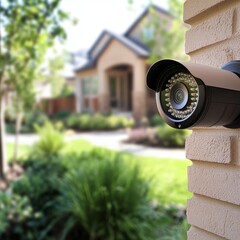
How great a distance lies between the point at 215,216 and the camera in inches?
41.1

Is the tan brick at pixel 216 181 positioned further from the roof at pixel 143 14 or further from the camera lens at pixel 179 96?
the roof at pixel 143 14

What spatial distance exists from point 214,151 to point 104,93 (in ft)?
60.9

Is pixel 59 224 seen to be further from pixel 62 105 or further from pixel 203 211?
pixel 62 105

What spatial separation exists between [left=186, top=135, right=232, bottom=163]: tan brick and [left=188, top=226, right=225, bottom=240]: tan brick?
26 cm

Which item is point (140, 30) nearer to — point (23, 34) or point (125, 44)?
point (125, 44)

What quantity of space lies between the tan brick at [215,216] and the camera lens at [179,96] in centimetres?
38

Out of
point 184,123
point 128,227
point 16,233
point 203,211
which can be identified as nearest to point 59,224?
point 16,233

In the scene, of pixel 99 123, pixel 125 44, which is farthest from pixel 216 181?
pixel 125 44

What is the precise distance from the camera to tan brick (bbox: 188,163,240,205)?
38.0 inches

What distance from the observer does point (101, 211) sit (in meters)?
3.49

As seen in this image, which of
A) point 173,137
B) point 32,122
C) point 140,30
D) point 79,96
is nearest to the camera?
point 173,137

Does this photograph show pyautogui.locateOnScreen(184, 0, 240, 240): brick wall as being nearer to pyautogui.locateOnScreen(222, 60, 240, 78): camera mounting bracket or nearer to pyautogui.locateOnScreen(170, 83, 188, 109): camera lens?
pyautogui.locateOnScreen(222, 60, 240, 78): camera mounting bracket

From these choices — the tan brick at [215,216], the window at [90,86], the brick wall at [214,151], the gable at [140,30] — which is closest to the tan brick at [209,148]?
the brick wall at [214,151]

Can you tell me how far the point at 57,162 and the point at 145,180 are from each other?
252 centimetres
